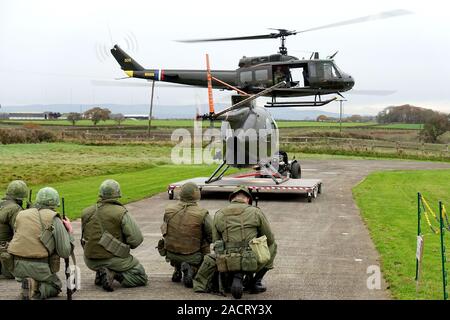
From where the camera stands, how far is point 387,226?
627 inches

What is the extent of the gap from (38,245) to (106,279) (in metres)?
1.22

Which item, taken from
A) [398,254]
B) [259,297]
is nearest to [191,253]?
[259,297]

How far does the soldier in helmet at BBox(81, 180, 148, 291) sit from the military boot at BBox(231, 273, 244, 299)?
163 centimetres

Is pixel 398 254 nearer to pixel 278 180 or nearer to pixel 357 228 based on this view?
pixel 357 228

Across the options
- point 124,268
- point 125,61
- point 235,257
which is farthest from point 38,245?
point 125,61

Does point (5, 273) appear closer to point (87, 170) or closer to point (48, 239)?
point (48, 239)

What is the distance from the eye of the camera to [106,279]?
937 cm

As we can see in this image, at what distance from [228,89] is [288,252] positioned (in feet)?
43.5

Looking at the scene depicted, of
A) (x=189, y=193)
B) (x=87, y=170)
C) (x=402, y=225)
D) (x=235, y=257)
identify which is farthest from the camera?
(x=87, y=170)

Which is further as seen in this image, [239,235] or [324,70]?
[324,70]

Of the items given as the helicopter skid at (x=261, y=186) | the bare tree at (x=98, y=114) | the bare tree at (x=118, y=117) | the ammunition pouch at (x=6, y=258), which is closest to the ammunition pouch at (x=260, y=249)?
the ammunition pouch at (x=6, y=258)

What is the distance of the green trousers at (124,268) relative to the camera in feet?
31.4

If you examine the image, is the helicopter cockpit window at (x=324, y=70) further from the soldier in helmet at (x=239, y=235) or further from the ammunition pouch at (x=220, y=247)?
the ammunition pouch at (x=220, y=247)
